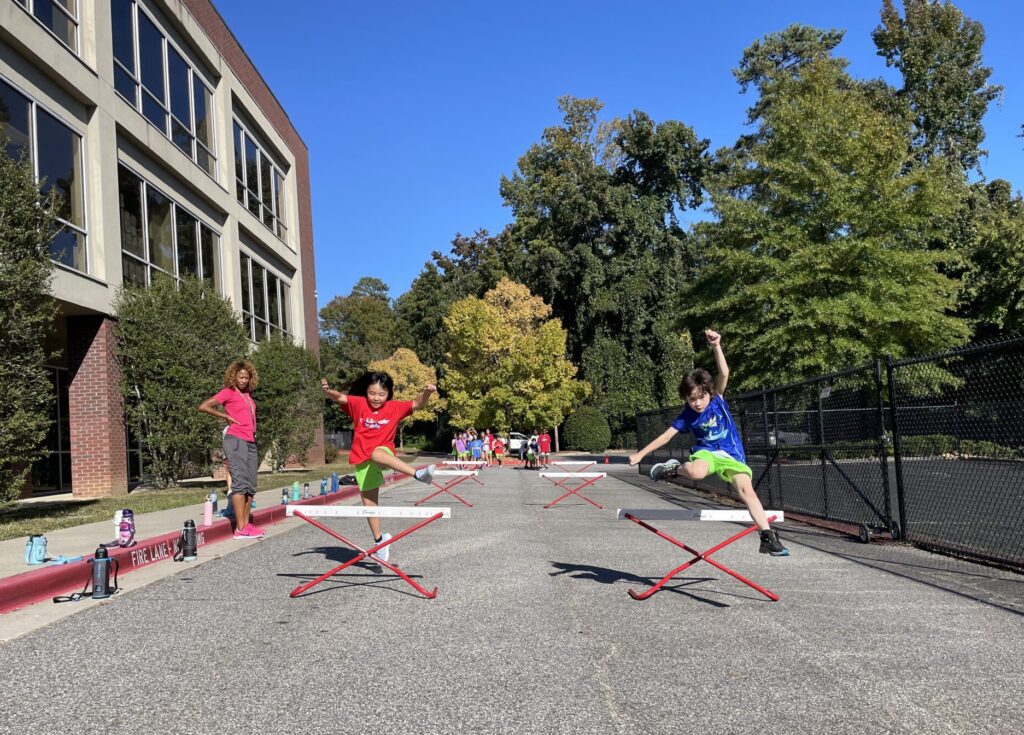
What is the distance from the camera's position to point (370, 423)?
716 cm

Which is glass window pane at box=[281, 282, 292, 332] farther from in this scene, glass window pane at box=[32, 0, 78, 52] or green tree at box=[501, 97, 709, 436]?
green tree at box=[501, 97, 709, 436]

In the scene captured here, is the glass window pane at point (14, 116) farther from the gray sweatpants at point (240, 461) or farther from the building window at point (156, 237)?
the gray sweatpants at point (240, 461)

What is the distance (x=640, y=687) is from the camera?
4.01m

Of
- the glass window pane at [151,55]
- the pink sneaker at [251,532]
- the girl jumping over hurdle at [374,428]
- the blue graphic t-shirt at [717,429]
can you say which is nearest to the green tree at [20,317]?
the pink sneaker at [251,532]

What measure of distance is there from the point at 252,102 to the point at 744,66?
3103 cm

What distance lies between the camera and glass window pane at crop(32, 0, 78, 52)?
1528cm

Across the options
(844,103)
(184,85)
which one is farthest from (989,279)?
(184,85)

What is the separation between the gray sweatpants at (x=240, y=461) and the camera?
9202 millimetres

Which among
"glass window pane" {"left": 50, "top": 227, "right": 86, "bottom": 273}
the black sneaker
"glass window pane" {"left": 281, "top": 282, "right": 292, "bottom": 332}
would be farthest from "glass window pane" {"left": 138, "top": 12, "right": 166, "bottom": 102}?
the black sneaker

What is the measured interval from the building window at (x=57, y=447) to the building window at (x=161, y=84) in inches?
259

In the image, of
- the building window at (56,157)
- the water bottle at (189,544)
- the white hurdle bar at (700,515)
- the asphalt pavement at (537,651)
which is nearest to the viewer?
the asphalt pavement at (537,651)

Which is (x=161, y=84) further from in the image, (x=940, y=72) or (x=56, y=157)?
(x=940, y=72)

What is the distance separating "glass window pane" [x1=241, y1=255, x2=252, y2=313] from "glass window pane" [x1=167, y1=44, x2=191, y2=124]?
541 cm

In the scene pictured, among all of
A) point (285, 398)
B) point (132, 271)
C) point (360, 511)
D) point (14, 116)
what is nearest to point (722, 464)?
point (360, 511)
